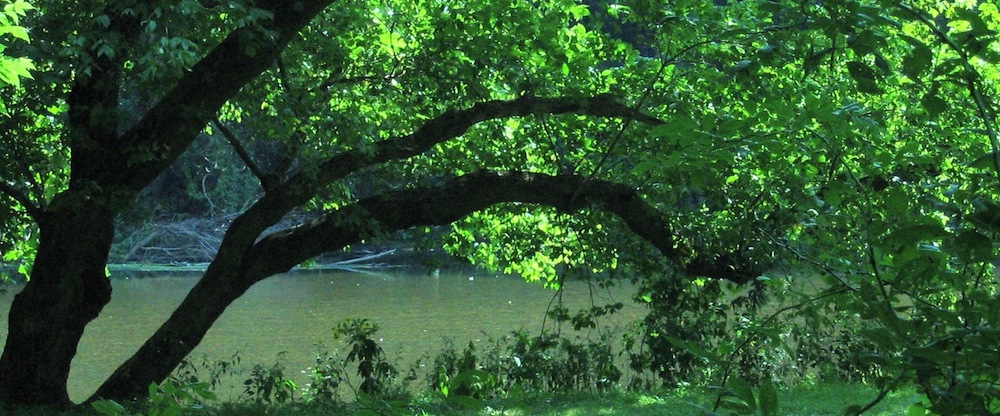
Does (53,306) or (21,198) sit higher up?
(21,198)

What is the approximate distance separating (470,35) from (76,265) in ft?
11.2

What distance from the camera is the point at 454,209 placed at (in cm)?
834

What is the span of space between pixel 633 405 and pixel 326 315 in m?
10.5

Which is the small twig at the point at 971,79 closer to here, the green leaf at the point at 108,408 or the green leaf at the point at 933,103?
the green leaf at the point at 933,103

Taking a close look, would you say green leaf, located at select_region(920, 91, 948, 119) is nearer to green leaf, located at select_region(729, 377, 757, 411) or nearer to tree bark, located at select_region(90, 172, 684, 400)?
green leaf, located at select_region(729, 377, 757, 411)

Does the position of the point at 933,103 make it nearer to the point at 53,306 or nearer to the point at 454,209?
the point at 454,209

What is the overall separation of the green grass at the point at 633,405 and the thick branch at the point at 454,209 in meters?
1.10

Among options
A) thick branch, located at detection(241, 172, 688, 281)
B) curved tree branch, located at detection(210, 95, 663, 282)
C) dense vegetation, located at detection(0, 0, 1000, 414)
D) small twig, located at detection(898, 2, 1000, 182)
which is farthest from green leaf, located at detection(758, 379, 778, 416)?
thick branch, located at detection(241, 172, 688, 281)

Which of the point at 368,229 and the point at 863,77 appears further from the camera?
the point at 368,229

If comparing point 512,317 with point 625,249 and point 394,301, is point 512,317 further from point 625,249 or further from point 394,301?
point 625,249

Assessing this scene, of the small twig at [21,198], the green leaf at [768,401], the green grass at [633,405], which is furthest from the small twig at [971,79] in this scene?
the small twig at [21,198]

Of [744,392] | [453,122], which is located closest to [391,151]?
[453,122]

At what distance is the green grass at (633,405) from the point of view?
7.43 m

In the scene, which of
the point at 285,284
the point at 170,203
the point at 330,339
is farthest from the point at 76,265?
the point at 170,203
